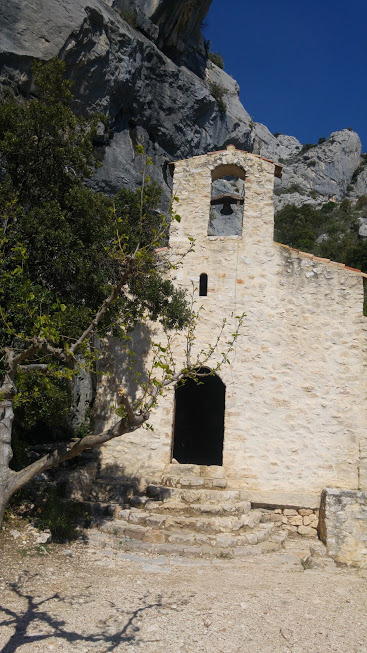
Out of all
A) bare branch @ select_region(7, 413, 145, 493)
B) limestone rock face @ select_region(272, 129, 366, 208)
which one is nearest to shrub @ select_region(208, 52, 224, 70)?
limestone rock face @ select_region(272, 129, 366, 208)

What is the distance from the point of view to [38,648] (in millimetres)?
4953

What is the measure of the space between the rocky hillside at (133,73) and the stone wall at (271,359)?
11.7 metres

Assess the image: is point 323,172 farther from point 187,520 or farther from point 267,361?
point 187,520

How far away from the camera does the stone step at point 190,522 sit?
29.7 ft

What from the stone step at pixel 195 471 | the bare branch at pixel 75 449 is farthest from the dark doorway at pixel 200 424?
the bare branch at pixel 75 449

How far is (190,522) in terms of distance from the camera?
358 inches

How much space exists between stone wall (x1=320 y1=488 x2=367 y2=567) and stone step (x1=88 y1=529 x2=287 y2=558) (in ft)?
5.40

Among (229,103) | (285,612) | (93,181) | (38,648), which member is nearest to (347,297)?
(285,612)

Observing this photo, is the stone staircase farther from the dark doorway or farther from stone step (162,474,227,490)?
the dark doorway

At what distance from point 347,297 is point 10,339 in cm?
726

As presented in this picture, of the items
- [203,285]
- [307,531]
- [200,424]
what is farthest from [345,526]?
[200,424]

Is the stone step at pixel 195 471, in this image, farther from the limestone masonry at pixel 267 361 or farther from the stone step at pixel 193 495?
the stone step at pixel 193 495

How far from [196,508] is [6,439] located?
219 inches

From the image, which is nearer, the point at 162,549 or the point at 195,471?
the point at 162,549
